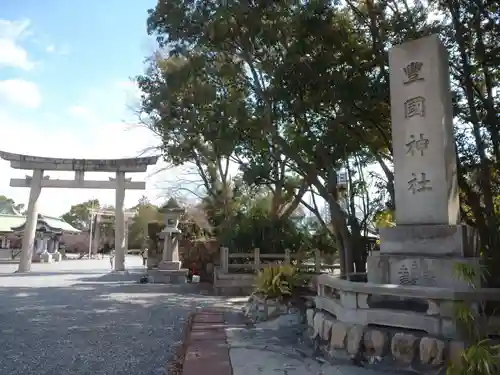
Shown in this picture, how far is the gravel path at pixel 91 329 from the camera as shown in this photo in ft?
15.7

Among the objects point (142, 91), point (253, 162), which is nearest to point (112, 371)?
point (253, 162)

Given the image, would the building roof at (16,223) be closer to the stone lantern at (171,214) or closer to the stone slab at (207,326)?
the stone lantern at (171,214)

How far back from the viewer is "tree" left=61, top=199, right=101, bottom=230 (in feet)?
180

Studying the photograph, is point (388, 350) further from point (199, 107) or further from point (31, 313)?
point (199, 107)

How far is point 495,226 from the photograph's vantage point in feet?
17.3

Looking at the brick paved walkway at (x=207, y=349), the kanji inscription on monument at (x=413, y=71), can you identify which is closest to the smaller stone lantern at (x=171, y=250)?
the brick paved walkway at (x=207, y=349)

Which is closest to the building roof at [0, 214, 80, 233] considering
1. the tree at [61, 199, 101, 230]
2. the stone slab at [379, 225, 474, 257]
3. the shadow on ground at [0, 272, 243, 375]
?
the tree at [61, 199, 101, 230]

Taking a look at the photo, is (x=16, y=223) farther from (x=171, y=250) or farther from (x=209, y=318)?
(x=209, y=318)

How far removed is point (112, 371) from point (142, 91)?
11.8 metres

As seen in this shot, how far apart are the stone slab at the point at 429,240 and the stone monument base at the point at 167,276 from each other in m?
12.1

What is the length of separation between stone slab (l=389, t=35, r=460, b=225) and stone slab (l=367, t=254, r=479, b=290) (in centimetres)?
53

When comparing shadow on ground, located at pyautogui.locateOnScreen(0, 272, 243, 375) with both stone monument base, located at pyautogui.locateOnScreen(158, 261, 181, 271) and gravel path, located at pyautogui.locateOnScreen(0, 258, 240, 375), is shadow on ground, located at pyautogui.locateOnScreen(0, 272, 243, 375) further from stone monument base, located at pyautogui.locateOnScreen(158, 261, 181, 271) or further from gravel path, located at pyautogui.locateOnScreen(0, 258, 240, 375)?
stone monument base, located at pyautogui.locateOnScreen(158, 261, 181, 271)

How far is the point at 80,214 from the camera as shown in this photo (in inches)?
2224

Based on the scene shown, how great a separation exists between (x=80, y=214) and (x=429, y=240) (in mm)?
57392
